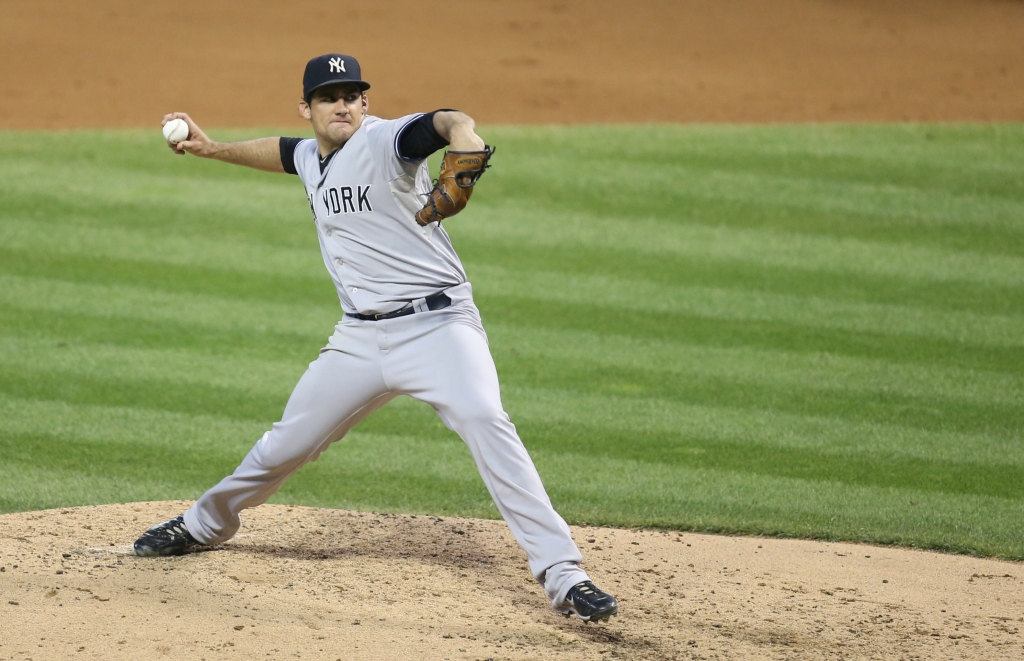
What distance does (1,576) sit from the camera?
4.62 m

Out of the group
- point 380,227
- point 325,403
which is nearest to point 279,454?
point 325,403

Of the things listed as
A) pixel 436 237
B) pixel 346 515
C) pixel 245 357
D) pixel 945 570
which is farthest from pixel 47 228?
pixel 945 570

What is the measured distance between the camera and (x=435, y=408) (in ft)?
14.6

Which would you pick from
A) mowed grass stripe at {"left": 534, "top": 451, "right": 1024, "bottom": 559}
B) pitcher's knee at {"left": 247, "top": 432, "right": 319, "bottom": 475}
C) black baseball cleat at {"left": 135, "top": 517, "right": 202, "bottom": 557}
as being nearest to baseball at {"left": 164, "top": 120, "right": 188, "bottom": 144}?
pitcher's knee at {"left": 247, "top": 432, "right": 319, "bottom": 475}

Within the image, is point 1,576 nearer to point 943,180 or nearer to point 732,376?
point 732,376

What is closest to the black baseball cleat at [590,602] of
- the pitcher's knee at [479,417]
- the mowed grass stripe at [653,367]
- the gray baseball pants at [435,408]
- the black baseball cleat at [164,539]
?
the gray baseball pants at [435,408]

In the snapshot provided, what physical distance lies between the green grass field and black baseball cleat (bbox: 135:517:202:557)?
1107 millimetres

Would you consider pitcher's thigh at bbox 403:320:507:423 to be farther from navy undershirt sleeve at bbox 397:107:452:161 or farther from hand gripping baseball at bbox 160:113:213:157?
hand gripping baseball at bbox 160:113:213:157

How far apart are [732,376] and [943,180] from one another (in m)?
4.50

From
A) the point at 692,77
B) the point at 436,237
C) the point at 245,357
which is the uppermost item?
the point at 692,77

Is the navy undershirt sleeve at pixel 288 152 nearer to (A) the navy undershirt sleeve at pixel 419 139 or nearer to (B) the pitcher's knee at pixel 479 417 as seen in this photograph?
(A) the navy undershirt sleeve at pixel 419 139

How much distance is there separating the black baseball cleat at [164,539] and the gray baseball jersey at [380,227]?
4.04 feet

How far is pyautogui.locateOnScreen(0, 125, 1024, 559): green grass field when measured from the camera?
6.18 m

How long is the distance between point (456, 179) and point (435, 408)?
0.96m
